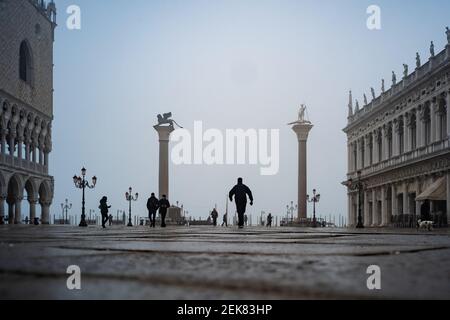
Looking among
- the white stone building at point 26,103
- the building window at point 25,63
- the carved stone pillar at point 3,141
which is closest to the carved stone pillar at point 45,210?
the white stone building at point 26,103

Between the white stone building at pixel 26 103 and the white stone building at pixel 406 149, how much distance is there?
72.8ft

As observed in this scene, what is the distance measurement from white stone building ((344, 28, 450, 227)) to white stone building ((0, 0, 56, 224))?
22.2 metres

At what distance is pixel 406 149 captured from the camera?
38.8 m

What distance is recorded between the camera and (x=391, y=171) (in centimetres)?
4103

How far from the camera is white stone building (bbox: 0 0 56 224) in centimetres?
4247

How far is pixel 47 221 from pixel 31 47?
1310cm

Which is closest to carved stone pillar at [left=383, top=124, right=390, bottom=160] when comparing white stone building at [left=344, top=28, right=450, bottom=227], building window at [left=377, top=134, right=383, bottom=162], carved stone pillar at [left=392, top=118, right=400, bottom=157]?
white stone building at [left=344, top=28, right=450, bottom=227]

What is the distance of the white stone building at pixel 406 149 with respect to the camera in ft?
106

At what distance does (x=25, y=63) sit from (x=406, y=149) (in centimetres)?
2749

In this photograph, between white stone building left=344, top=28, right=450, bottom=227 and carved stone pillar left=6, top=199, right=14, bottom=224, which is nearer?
white stone building left=344, top=28, right=450, bottom=227

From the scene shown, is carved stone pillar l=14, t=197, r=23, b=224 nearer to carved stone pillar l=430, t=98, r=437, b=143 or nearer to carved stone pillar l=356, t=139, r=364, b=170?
carved stone pillar l=356, t=139, r=364, b=170

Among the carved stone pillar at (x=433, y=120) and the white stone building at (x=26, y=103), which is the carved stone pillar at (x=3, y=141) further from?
the carved stone pillar at (x=433, y=120)

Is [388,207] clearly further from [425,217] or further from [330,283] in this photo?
[330,283]

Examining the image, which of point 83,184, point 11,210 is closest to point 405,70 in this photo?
point 83,184
